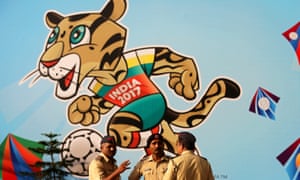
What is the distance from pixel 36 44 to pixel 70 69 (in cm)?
47

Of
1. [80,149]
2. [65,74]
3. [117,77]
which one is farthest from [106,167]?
[65,74]

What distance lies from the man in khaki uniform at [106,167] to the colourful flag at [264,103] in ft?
5.04

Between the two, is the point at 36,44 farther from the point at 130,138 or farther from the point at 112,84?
the point at 130,138

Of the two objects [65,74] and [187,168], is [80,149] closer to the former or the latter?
[65,74]

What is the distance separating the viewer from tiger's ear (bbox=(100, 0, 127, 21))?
Answer: 5.12m

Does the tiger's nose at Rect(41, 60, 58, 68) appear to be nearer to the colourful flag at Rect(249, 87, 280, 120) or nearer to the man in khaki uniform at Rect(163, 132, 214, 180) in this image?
the colourful flag at Rect(249, 87, 280, 120)

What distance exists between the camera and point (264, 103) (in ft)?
15.4

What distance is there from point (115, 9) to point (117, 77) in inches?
26.6

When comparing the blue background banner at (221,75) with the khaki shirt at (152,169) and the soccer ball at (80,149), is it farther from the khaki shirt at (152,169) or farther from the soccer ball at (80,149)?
the khaki shirt at (152,169)

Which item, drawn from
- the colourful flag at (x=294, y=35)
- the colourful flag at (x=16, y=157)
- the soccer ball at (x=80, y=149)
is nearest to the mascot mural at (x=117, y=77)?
the soccer ball at (x=80, y=149)

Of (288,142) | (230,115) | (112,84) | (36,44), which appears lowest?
(288,142)

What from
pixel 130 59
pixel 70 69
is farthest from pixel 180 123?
pixel 70 69

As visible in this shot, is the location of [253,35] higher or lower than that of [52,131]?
higher

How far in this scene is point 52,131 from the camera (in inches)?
202
